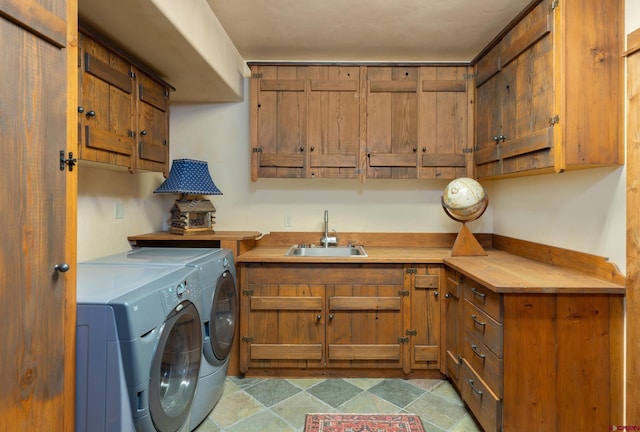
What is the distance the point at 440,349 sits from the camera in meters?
2.41

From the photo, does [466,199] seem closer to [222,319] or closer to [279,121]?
[279,121]

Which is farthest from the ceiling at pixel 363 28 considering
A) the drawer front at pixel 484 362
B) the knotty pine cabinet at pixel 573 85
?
the drawer front at pixel 484 362

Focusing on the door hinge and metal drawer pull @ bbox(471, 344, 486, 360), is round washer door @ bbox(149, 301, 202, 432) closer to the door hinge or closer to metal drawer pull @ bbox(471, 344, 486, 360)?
the door hinge

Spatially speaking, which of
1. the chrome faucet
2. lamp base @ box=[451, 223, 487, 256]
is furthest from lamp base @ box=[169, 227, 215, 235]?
lamp base @ box=[451, 223, 487, 256]

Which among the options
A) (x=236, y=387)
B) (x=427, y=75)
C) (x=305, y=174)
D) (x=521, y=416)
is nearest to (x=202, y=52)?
(x=305, y=174)

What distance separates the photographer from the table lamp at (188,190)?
2.55m

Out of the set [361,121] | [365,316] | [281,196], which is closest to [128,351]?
[365,316]

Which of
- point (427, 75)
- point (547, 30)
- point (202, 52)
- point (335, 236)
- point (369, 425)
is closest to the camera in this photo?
point (547, 30)

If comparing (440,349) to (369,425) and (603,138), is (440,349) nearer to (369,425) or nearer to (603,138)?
(369,425)

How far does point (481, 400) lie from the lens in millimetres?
1811

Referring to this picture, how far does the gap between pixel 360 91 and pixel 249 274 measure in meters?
1.59

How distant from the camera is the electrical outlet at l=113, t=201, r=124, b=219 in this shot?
2361 millimetres

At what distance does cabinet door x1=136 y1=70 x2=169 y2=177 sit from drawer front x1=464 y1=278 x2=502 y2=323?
7.00 ft

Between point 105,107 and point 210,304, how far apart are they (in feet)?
3.90
